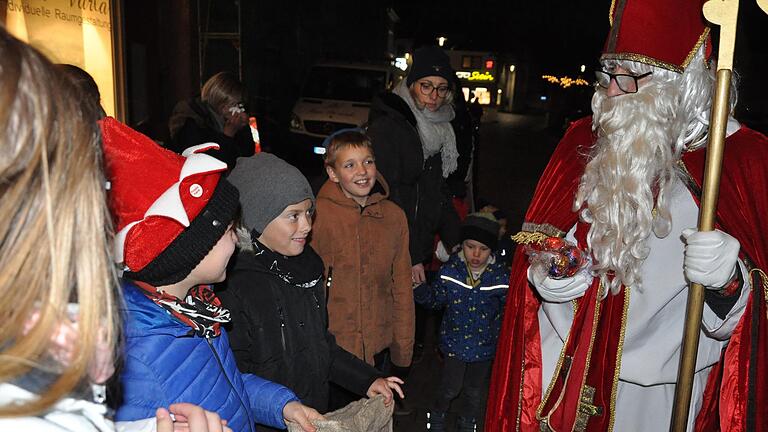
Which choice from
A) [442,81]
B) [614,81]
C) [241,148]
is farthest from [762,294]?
[241,148]

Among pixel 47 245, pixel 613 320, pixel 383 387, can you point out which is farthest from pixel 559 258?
pixel 47 245

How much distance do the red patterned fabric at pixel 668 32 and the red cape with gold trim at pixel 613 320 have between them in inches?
15.4

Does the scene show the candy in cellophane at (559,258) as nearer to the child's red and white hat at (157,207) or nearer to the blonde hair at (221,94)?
the child's red and white hat at (157,207)

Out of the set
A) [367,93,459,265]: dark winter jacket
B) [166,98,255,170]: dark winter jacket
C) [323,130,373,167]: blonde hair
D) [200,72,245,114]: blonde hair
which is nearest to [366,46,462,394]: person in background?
[367,93,459,265]: dark winter jacket

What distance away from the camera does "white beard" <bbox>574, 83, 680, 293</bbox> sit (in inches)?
98.9

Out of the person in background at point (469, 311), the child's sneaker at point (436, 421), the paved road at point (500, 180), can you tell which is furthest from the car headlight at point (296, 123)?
the child's sneaker at point (436, 421)

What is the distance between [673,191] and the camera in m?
2.54

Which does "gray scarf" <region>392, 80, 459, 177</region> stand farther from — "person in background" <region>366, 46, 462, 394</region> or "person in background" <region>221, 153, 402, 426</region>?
"person in background" <region>221, 153, 402, 426</region>

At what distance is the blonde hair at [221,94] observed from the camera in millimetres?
5168

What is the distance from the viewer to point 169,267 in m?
1.90

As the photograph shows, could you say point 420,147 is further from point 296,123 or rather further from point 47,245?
point 296,123

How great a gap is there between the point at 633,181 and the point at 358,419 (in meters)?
1.39

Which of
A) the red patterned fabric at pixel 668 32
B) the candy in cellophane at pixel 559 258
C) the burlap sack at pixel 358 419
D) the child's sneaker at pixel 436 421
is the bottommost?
the child's sneaker at pixel 436 421

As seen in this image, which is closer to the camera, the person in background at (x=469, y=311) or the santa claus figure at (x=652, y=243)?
the santa claus figure at (x=652, y=243)
